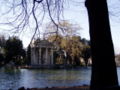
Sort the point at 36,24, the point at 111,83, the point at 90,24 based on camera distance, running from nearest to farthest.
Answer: the point at 111,83 → the point at 90,24 → the point at 36,24

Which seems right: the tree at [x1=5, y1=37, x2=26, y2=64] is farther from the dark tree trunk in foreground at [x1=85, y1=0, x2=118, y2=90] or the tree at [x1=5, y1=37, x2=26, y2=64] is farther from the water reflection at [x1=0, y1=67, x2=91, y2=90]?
the dark tree trunk in foreground at [x1=85, y1=0, x2=118, y2=90]

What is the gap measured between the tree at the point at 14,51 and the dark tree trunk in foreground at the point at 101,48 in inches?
2281

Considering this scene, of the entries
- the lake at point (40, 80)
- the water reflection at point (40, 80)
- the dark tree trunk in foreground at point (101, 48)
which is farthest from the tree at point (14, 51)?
the dark tree trunk in foreground at point (101, 48)

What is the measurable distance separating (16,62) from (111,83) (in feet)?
280

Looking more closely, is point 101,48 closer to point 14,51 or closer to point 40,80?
point 40,80

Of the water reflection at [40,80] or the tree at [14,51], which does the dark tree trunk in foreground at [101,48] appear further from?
the tree at [14,51]

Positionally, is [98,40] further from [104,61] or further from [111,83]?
[111,83]

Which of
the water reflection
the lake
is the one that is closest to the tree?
the lake

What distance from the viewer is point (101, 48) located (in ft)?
28.9

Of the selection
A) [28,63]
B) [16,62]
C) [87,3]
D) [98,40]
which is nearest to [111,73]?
[98,40]

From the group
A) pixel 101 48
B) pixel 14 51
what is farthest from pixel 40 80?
pixel 14 51

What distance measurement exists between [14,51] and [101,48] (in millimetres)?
72075

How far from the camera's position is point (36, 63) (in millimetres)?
97188

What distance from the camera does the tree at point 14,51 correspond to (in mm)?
71613
